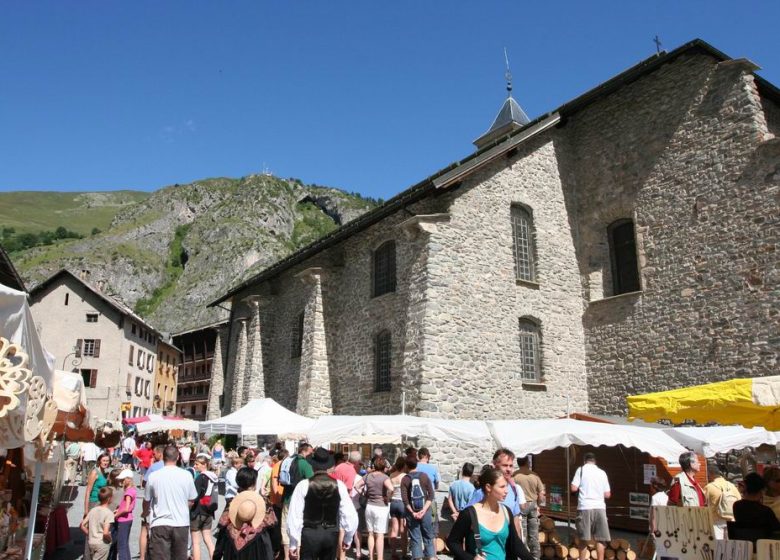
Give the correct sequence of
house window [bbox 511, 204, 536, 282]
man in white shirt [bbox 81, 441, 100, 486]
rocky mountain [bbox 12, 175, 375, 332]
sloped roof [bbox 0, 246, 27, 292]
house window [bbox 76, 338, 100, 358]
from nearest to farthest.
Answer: house window [bbox 511, 204, 536, 282]
sloped roof [bbox 0, 246, 27, 292]
man in white shirt [bbox 81, 441, 100, 486]
house window [bbox 76, 338, 100, 358]
rocky mountain [bbox 12, 175, 375, 332]

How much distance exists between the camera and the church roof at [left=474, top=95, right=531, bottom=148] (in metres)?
34.6

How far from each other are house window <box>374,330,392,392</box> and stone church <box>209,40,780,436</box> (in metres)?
0.06

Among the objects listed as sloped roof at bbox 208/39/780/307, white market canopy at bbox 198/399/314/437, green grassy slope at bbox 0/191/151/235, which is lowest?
white market canopy at bbox 198/399/314/437

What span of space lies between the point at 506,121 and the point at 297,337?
18.8 metres

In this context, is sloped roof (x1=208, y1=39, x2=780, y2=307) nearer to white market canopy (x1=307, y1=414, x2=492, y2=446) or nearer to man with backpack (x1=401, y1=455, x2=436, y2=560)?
white market canopy (x1=307, y1=414, x2=492, y2=446)

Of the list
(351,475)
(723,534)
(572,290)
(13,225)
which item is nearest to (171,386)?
(572,290)

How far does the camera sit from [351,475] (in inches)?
368

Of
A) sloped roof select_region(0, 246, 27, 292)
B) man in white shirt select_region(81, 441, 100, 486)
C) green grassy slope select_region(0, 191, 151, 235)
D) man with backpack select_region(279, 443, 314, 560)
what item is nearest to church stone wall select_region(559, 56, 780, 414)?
man with backpack select_region(279, 443, 314, 560)

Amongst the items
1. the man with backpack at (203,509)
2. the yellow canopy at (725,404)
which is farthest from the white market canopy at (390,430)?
the yellow canopy at (725,404)

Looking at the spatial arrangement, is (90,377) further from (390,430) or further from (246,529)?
(246,529)

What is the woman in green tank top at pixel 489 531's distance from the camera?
169 inches

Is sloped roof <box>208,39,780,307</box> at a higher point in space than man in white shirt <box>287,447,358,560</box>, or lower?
higher

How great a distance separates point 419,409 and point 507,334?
3753 mm

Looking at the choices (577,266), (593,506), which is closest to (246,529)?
(593,506)
